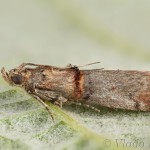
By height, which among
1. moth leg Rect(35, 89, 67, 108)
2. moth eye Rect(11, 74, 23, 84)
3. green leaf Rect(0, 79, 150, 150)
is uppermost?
moth eye Rect(11, 74, 23, 84)

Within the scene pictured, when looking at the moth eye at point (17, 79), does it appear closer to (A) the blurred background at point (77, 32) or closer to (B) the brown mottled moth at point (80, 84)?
(B) the brown mottled moth at point (80, 84)

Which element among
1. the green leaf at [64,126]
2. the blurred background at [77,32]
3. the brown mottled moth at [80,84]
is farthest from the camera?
the blurred background at [77,32]

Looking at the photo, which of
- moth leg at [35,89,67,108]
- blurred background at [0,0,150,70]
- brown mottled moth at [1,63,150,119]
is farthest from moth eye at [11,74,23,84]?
blurred background at [0,0,150,70]

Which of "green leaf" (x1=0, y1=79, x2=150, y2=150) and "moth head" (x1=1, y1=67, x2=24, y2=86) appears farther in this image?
"moth head" (x1=1, y1=67, x2=24, y2=86)

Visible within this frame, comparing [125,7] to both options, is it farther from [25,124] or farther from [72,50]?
[25,124]

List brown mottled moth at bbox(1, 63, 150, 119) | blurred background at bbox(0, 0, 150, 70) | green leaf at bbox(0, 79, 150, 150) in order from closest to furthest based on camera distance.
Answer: green leaf at bbox(0, 79, 150, 150), brown mottled moth at bbox(1, 63, 150, 119), blurred background at bbox(0, 0, 150, 70)

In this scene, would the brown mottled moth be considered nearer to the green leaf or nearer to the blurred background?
the green leaf

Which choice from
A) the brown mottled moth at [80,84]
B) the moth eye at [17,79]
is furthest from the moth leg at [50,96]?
the moth eye at [17,79]
